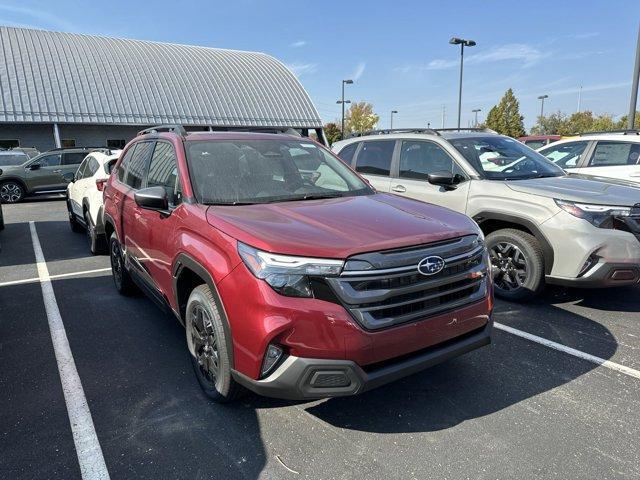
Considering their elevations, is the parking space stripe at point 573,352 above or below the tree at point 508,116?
below

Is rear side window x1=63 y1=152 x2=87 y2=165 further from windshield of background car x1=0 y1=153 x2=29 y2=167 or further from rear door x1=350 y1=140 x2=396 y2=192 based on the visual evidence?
rear door x1=350 y1=140 x2=396 y2=192

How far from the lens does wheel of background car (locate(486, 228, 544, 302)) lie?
15.0 feet

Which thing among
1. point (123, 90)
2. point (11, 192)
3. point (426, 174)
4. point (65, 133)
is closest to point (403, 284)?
point (426, 174)

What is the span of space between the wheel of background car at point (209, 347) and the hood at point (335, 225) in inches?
19.7

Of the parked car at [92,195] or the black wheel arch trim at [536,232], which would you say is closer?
the black wheel arch trim at [536,232]

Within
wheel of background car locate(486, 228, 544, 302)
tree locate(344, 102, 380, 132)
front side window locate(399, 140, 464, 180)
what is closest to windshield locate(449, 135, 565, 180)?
front side window locate(399, 140, 464, 180)

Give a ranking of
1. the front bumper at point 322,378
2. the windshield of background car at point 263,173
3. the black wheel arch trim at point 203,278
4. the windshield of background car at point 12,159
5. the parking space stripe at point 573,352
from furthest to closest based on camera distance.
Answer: the windshield of background car at point 12,159
the parking space stripe at point 573,352
the windshield of background car at point 263,173
the black wheel arch trim at point 203,278
the front bumper at point 322,378

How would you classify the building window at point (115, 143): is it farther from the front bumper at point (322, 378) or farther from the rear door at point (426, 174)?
the front bumper at point (322, 378)

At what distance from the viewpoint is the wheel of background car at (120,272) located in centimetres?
505

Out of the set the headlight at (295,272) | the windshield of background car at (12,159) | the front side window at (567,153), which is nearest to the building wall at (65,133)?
the windshield of background car at (12,159)

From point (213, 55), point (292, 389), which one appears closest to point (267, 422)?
point (292, 389)

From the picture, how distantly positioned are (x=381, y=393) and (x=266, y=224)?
145 centimetres

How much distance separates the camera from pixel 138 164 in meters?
4.64

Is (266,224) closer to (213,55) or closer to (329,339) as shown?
(329,339)
